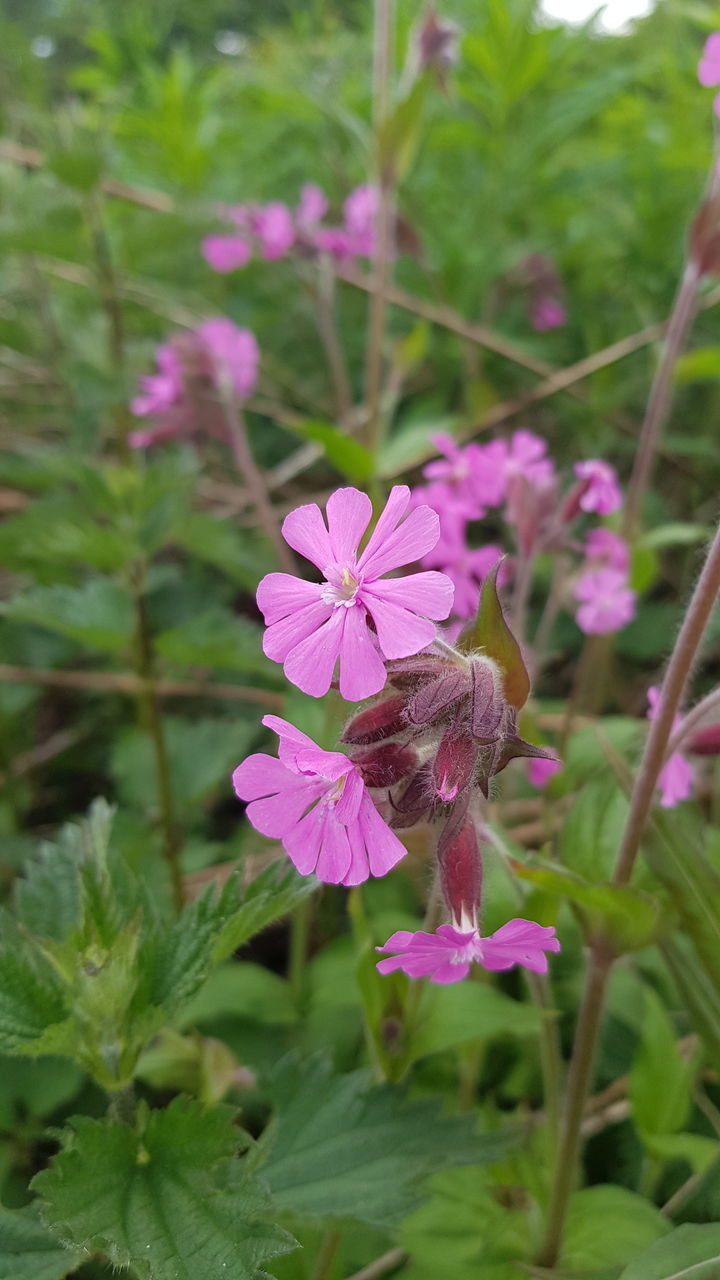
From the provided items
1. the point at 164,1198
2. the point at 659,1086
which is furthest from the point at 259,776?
the point at 659,1086

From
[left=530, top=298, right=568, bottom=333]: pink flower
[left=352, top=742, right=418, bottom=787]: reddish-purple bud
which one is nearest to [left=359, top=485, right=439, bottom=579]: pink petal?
[left=352, top=742, right=418, bottom=787]: reddish-purple bud

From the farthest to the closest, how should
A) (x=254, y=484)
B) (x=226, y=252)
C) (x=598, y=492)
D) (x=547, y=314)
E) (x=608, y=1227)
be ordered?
1. (x=547, y=314)
2. (x=226, y=252)
3. (x=254, y=484)
4. (x=598, y=492)
5. (x=608, y=1227)

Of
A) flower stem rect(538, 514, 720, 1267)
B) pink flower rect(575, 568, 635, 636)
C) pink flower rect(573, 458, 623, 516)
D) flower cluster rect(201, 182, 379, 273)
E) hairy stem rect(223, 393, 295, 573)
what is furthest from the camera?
flower cluster rect(201, 182, 379, 273)

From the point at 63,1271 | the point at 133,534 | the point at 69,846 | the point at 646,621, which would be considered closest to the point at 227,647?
the point at 133,534

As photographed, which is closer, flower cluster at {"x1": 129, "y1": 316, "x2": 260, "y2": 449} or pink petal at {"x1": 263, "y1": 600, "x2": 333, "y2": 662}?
pink petal at {"x1": 263, "y1": 600, "x2": 333, "y2": 662}

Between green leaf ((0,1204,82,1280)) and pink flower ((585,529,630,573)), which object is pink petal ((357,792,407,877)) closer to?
green leaf ((0,1204,82,1280))

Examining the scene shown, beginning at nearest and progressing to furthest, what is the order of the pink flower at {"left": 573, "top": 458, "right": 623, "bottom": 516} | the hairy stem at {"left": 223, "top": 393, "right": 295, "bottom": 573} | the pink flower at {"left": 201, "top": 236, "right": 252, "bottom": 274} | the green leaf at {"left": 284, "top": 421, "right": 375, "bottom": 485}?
the pink flower at {"left": 573, "top": 458, "right": 623, "bottom": 516}
the green leaf at {"left": 284, "top": 421, "right": 375, "bottom": 485}
the hairy stem at {"left": 223, "top": 393, "right": 295, "bottom": 573}
the pink flower at {"left": 201, "top": 236, "right": 252, "bottom": 274}

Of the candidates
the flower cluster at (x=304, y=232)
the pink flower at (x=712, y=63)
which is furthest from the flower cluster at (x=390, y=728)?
the flower cluster at (x=304, y=232)

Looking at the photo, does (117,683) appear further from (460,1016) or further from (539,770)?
(460,1016)
